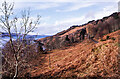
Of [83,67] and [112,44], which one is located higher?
[112,44]

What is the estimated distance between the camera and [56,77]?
9.99 m

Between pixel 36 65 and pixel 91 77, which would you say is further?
pixel 36 65

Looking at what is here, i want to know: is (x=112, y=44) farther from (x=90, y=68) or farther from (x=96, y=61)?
(x=90, y=68)

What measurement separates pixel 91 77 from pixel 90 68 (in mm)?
1429

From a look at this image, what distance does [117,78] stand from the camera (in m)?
7.66

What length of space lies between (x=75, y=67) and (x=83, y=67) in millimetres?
926

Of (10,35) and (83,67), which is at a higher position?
(10,35)

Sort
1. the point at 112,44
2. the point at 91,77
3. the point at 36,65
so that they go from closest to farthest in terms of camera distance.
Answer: the point at 91,77
the point at 112,44
the point at 36,65

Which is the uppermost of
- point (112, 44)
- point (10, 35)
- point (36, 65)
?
point (10, 35)

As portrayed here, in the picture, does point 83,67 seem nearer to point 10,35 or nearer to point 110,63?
point 110,63

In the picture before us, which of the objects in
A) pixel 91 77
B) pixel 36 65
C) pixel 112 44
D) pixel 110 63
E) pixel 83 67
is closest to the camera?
pixel 91 77

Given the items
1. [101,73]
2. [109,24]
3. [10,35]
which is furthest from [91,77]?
[109,24]

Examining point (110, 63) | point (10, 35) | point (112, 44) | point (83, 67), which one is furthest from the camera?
point (112, 44)

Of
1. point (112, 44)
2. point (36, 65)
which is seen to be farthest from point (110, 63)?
point (36, 65)
